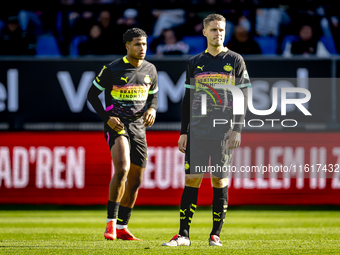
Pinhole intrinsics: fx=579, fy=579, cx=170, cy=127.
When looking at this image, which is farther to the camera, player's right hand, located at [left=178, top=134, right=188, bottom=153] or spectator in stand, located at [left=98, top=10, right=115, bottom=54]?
spectator in stand, located at [left=98, top=10, right=115, bottom=54]

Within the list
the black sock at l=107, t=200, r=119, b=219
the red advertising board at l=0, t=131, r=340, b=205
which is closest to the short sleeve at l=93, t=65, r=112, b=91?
the black sock at l=107, t=200, r=119, b=219

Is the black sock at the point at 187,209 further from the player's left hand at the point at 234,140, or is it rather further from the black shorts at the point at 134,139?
the black shorts at the point at 134,139

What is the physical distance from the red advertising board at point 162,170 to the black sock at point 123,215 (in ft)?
14.1

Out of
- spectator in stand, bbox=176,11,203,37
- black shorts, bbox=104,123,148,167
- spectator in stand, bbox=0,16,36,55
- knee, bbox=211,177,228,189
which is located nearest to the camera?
knee, bbox=211,177,228,189

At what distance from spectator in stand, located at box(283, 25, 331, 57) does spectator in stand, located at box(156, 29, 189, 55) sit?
6.15 ft

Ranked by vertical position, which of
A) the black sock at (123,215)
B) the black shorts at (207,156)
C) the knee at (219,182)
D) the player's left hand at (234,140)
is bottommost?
the black sock at (123,215)

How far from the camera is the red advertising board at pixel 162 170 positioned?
33.0 ft

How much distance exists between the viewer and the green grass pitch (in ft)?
16.2

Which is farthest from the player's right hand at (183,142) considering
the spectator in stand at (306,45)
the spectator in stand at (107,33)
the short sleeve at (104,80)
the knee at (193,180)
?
the spectator in stand at (306,45)

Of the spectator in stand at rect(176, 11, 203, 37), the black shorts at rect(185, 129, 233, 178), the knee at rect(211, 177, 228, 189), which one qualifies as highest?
the spectator in stand at rect(176, 11, 203, 37)

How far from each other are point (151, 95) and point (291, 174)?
4922 mm

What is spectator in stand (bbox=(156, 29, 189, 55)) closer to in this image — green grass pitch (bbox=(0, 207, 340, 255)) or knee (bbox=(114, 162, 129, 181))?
green grass pitch (bbox=(0, 207, 340, 255))

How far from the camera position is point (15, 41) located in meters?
10.7

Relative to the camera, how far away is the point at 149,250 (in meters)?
4.85
